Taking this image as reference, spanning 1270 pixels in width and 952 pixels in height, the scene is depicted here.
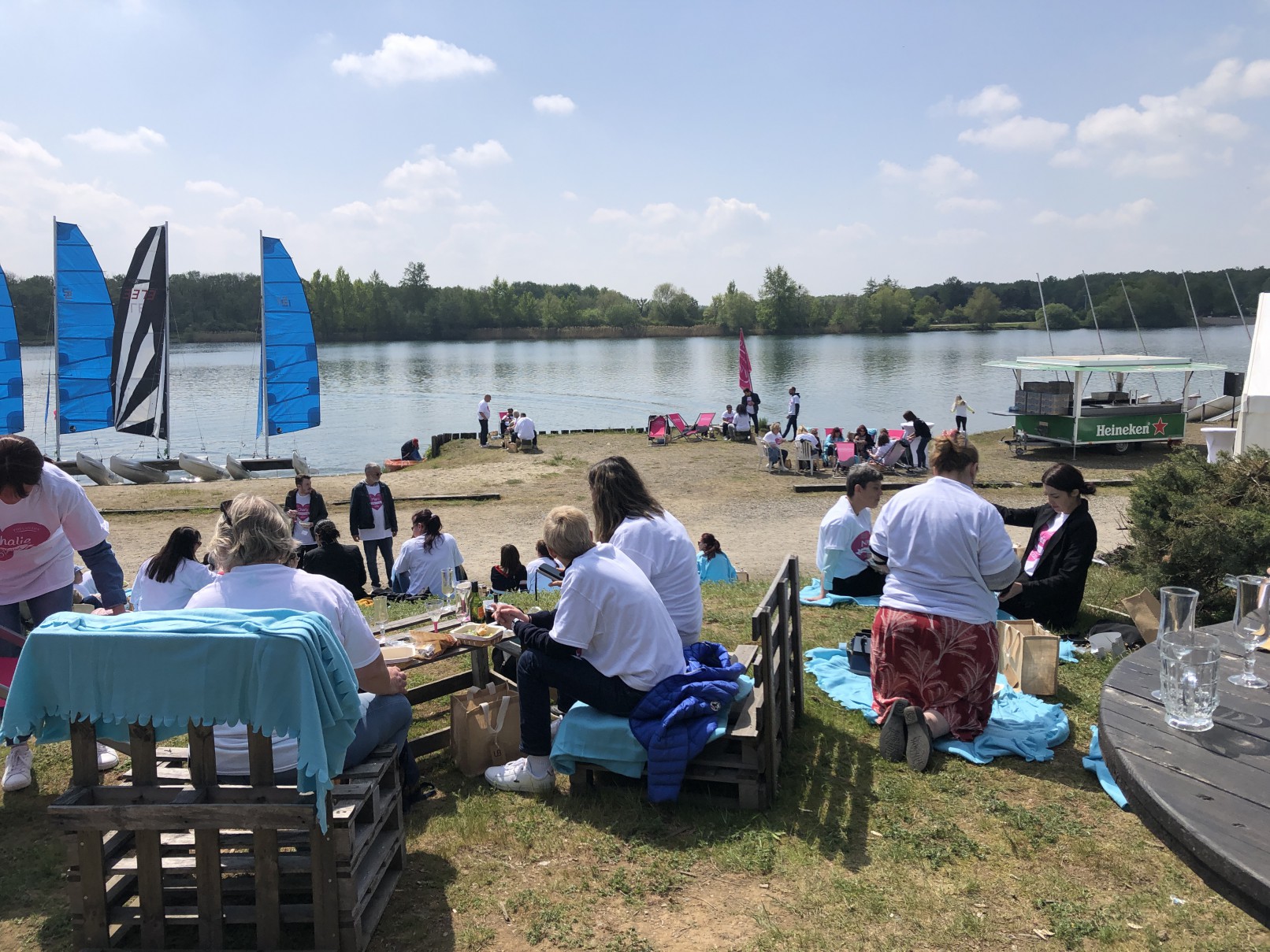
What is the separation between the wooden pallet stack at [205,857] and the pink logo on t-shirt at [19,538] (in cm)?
195

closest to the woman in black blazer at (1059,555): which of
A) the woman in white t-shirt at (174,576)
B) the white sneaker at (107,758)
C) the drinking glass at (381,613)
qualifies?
the drinking glass at (381,613)

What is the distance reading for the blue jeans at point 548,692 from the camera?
4082 mm

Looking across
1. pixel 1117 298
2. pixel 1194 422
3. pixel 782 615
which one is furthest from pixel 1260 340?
pixel 1117 298

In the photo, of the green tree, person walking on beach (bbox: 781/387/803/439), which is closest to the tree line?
the green tree

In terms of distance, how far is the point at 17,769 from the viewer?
14.5ft

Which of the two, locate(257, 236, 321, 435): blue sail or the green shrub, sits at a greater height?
locate(257, 236, 321, 435): blue sail

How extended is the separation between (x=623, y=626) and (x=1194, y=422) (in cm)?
2967

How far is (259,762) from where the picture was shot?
2.87 meters

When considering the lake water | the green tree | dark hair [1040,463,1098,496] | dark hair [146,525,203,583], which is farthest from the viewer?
the green tree

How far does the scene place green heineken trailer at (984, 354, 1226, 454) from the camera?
73.0 feet

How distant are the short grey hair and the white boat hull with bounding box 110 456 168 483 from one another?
24571mm

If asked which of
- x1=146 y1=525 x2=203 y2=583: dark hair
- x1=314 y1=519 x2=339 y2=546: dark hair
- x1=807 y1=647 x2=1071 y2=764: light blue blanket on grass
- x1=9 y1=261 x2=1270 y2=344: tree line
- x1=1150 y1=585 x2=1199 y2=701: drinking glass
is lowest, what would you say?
x1=807 y1=647 x2=1071 y2=764: light blue blanket on grass

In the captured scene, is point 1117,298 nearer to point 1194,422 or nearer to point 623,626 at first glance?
point 1194,422

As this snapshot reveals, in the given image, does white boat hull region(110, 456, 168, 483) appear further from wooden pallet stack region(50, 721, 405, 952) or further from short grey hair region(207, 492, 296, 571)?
wooden pallet stack region(50, 721, 405, 952)
